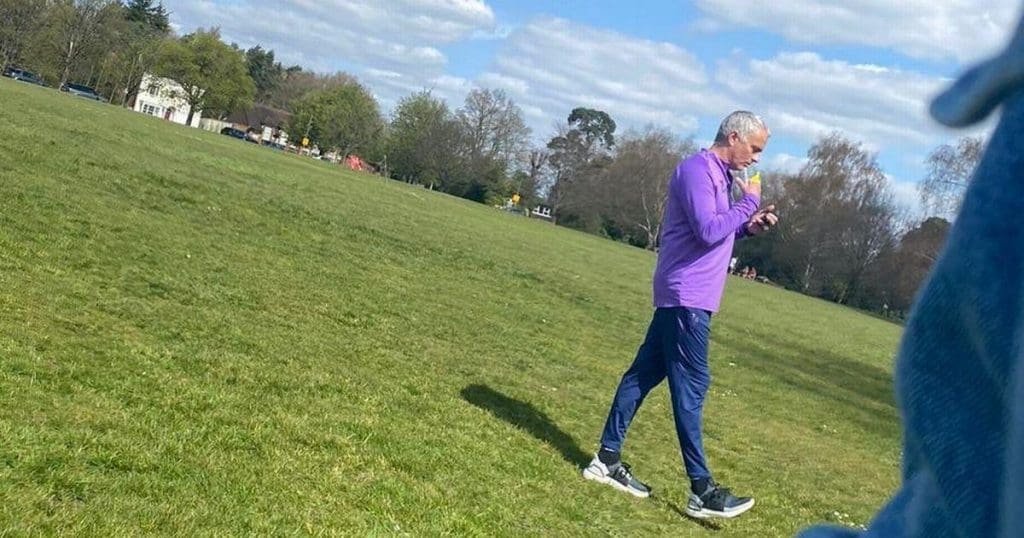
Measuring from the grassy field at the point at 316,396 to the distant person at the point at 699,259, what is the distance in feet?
1.66

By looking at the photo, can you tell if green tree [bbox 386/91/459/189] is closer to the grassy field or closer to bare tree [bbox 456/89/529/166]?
bare tree [bbox 456/89/529/166]

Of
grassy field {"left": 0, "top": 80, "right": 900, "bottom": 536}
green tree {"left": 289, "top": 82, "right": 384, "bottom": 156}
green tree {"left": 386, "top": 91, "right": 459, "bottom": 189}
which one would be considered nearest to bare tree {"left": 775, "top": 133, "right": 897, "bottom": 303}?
green tree {"left": 386, "top": 91, "right": 459, "bottom": 189}

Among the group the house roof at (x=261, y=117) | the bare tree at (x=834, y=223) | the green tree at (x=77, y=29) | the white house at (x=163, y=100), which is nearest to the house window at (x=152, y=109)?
the white house at (x=163, y=100)

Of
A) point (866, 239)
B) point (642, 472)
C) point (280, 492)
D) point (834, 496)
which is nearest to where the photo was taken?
point (280, 492)

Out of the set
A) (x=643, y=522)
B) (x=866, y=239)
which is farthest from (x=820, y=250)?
(x=643, y=522)

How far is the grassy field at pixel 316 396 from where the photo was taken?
4582mm

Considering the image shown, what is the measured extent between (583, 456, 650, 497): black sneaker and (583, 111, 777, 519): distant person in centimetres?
33

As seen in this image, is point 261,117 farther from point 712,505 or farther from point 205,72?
point 712,505

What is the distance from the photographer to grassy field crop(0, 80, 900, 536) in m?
4.58

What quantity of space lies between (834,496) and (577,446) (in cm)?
212

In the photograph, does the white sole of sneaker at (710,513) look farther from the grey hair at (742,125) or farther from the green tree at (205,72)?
the green tree at (205,72)

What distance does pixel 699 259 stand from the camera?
19.3 ft

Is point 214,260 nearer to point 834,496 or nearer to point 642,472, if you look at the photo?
point 642,472

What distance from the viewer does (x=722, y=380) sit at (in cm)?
1277
